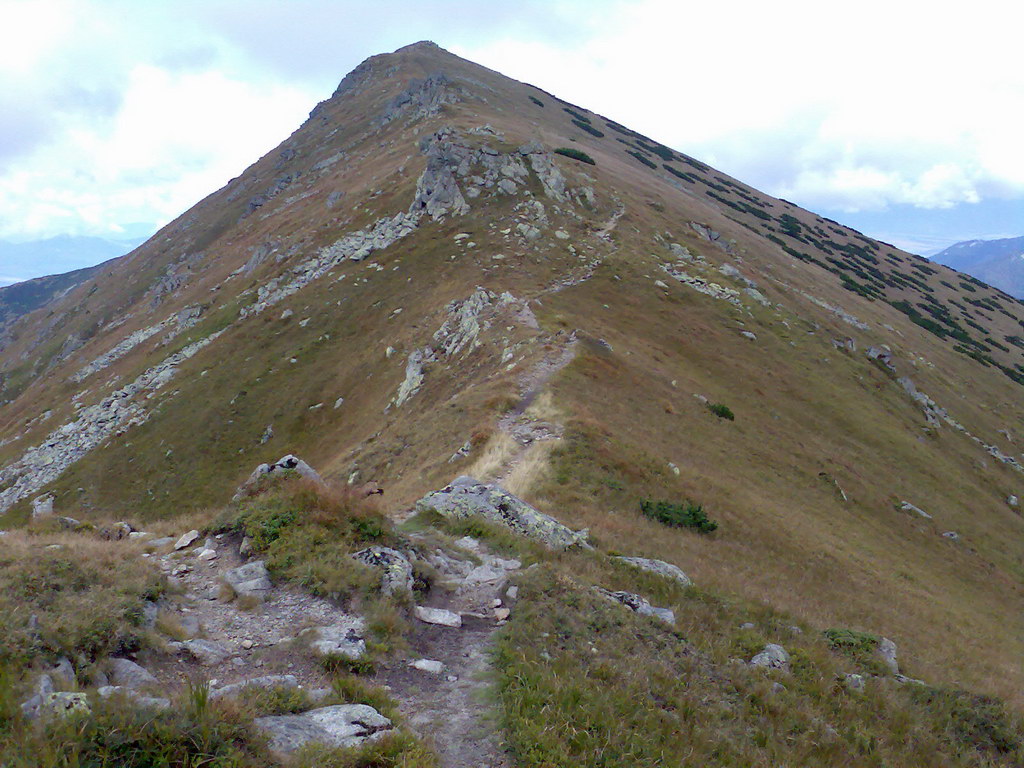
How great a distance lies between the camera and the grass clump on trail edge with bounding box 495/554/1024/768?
6.93 metres

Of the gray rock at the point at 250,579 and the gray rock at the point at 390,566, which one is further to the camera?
the gray rock at the point at 390,566

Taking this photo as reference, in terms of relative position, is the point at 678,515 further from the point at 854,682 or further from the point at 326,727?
the point at 326,727

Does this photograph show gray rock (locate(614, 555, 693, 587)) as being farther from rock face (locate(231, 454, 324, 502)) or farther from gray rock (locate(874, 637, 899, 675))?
rock face (locate(231, 454, 324, 502))

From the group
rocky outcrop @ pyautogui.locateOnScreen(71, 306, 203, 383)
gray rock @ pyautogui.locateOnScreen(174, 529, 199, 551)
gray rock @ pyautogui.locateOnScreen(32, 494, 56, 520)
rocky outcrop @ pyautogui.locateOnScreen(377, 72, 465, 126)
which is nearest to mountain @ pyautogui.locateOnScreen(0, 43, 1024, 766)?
gray rock @ pyautogui.locateOnScreen(174, 529, 199, 551)

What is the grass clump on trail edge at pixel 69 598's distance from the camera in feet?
20.7

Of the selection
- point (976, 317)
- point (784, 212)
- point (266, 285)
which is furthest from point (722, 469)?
point (784, 212)

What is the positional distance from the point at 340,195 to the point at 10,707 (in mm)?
75919

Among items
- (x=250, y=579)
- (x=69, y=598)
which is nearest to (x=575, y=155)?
(x=250, y=579)

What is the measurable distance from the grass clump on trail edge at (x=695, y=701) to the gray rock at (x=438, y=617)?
1060mm

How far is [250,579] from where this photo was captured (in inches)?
376

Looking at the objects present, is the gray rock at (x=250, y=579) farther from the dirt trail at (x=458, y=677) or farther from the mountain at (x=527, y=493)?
the dirt trail at (x=458, y=677)

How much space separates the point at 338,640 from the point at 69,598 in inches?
145

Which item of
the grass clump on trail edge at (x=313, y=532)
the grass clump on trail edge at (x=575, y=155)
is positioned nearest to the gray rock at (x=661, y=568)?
the grass clump on trail edge at (x=313, y=532)

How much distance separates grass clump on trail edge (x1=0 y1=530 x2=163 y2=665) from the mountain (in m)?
0.06
